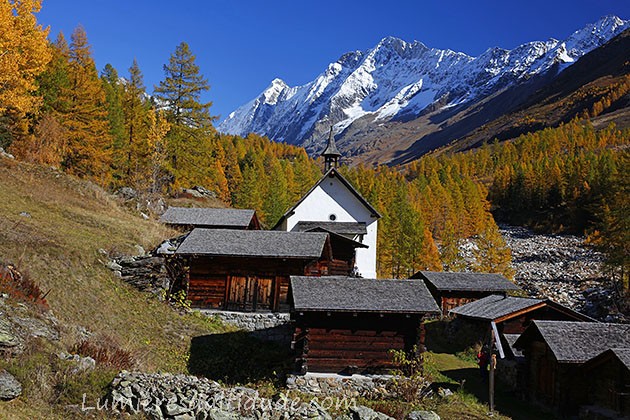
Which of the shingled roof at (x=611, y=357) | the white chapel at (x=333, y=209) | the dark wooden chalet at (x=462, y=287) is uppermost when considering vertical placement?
the white chapel at (x=333, y=209)

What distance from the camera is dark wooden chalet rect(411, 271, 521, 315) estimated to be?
126 ft

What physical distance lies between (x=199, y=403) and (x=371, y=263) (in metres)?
29.4

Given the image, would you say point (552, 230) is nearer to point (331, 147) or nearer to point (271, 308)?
point (331, 147)

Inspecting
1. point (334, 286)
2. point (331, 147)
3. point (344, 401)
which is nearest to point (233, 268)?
point (334, 286)

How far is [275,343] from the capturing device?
2489 centimetres

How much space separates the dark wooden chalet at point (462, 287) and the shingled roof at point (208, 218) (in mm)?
16285

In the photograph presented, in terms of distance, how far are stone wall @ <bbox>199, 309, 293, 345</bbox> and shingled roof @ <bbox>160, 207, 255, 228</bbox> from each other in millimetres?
12503

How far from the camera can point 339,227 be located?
40938 mm

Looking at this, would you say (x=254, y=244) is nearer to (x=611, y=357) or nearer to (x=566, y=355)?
(x=566, y=355)

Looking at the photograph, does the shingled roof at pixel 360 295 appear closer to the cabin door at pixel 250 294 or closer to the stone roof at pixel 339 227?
the cabin door at pixel 250 294

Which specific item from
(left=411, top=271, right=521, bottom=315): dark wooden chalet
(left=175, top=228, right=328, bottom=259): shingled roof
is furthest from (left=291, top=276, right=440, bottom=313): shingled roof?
(left=411, top=271, right=521, bottom=315): dark wooden chalet

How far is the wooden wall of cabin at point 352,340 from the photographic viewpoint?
20156 millimetres

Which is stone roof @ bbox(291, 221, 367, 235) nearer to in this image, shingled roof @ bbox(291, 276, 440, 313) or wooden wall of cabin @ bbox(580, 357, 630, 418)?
shingled roof @ bbox(291, 276, 440, 313)

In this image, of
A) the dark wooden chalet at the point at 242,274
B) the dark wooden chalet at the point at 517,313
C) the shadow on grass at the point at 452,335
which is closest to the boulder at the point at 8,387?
the dark wooden chalet at the point at 242,274
